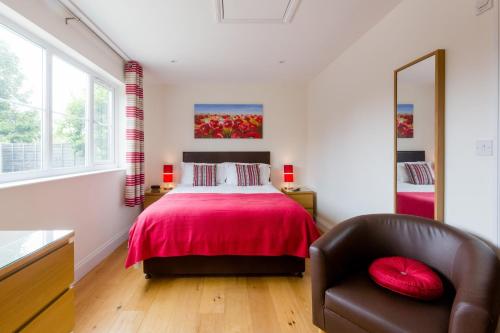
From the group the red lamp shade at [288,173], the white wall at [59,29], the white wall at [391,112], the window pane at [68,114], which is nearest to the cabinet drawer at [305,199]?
the white wall at [391,112]

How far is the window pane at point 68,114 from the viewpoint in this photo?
235 centimetres

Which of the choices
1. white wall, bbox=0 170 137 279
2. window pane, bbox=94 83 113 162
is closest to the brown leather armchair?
white wall, bbox=0 170 137 279

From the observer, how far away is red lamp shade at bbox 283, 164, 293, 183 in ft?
14.2

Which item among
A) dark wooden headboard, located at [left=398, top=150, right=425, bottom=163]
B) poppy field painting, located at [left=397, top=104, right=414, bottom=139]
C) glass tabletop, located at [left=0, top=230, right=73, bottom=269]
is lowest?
glass tabletop, located at [left=0, top=230, right=73, bottom=269]

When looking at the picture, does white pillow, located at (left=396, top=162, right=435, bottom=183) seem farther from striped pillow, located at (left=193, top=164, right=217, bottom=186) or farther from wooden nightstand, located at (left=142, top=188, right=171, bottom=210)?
wooden nightstand, located at (left=142, top=188, right=171, bottom=210)

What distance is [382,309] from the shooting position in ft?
4.14

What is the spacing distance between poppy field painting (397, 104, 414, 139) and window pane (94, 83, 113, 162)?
3.18 meters

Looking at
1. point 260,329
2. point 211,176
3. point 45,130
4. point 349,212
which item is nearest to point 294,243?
point 260,329

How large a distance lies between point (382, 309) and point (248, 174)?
2.98 m

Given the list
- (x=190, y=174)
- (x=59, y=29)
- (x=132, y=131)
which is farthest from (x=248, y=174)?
(x=59, y=29)

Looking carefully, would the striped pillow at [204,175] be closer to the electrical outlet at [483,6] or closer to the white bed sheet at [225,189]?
the white bed sheet at [225,189]

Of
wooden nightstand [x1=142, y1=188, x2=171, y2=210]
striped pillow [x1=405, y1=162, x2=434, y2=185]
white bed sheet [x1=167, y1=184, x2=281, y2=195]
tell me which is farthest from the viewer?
wooden nightstand [x1=142, y1=188, x2=171, y2=210]

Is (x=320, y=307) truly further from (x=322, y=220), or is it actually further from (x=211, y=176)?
(x=211, y=176)

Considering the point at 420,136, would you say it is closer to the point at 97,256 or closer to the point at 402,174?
the point at 402,174
